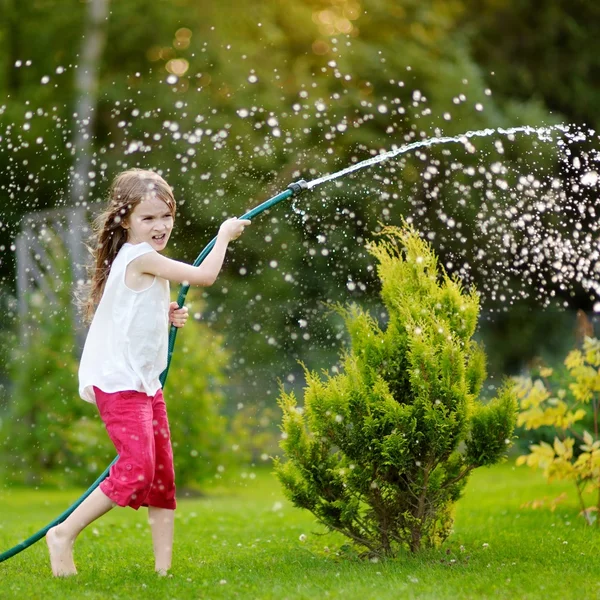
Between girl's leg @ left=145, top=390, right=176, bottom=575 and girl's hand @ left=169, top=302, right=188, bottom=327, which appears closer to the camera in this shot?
girl's leg @ left=145, top=390, right=176, bottom=575

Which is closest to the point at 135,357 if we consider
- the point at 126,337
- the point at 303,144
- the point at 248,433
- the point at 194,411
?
the point at 126,337

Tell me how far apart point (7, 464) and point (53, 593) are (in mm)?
6550

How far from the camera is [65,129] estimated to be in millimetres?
14930

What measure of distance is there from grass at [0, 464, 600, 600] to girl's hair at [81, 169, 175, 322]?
4.35ft

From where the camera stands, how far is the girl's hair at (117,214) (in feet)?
13.4

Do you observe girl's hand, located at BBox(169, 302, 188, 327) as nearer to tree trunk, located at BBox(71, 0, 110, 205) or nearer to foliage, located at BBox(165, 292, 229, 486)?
foliage, located at BBox(165, 292, 229, 486)

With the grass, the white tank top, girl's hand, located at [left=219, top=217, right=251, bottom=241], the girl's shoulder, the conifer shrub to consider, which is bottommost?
the grass

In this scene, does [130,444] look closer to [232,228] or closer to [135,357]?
[135,357]

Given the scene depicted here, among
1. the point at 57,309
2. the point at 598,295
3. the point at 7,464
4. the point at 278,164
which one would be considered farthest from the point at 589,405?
the point at 598,295

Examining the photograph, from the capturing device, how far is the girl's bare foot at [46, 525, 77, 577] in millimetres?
3807

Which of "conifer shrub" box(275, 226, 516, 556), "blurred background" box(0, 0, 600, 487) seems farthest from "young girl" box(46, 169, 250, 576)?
"blurred background" box(0, 0, 600, 487)

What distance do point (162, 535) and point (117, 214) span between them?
1461 millimetres

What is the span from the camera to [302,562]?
4320 mm

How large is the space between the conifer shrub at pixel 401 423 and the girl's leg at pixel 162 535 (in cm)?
57
